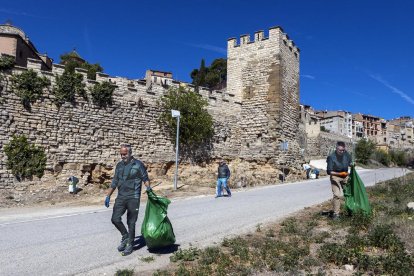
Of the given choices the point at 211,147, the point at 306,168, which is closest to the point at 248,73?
the point at 211,147

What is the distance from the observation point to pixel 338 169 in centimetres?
859

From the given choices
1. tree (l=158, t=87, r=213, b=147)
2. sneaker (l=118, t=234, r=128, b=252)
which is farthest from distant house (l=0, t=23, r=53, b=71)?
sneaker (l=118, t=234, r=128, b=252)

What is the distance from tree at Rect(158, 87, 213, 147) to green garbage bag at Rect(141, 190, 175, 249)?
15394 millimetres

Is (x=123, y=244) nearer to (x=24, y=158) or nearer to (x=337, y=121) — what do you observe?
(x=24, y=158)

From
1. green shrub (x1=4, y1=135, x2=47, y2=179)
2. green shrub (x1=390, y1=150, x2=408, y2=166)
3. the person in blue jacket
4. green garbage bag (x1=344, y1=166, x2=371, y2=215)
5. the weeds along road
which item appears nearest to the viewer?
the weeds along road

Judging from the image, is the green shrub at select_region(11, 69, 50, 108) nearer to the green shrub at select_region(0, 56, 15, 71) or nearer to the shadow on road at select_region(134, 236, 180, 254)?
the green shrub at select_region(0, 56, 15, 71)

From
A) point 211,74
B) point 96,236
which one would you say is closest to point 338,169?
point 96,236

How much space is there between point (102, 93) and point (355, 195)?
1434 cm

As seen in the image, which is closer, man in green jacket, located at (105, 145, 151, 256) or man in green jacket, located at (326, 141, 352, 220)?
man in green jacket, located at (105, 145, 151, 256)

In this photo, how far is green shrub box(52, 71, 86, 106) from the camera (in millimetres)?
17609

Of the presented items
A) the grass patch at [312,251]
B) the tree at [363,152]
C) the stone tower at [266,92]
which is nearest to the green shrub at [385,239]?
the grass patch at [312,251]

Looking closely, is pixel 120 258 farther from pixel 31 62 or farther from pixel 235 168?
pixel 235 168

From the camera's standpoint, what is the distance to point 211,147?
23766mm

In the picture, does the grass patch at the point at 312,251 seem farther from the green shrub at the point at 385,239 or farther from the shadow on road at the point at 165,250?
the shadow on road at the point at 165,250
